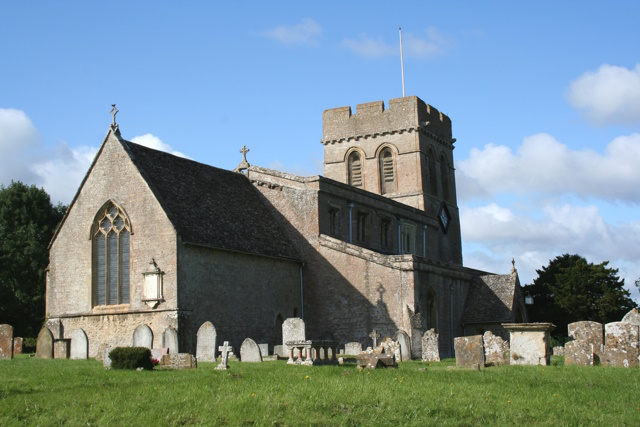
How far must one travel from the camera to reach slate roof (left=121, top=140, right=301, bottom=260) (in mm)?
34344

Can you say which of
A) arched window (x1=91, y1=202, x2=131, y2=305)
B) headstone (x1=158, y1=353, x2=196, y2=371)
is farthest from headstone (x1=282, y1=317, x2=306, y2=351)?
arched window (x1=91, y1=202, x2=131, y2=305)

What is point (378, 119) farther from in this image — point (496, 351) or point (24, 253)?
point (496, 351)

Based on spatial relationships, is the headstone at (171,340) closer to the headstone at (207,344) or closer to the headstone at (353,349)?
the headstone at (207,344)

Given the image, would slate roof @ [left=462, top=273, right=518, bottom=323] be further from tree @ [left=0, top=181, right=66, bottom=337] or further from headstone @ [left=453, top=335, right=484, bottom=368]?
tree @ [left=0, top=181, right=66, bottom=337]

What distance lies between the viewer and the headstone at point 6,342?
2762cm

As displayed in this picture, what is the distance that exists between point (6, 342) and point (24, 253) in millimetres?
24143

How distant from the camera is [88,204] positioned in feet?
116

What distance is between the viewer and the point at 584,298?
51562mm

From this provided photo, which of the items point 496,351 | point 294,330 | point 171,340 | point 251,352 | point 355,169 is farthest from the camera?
point 355,169

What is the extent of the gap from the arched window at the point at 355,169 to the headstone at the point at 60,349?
101ft

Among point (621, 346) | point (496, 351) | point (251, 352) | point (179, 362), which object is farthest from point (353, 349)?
point (621, 346)

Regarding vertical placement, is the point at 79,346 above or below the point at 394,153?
below

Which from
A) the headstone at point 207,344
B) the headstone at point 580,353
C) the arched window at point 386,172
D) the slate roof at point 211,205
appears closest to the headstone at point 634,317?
the headstone at point 580,353

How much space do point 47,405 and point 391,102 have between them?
4335cm
